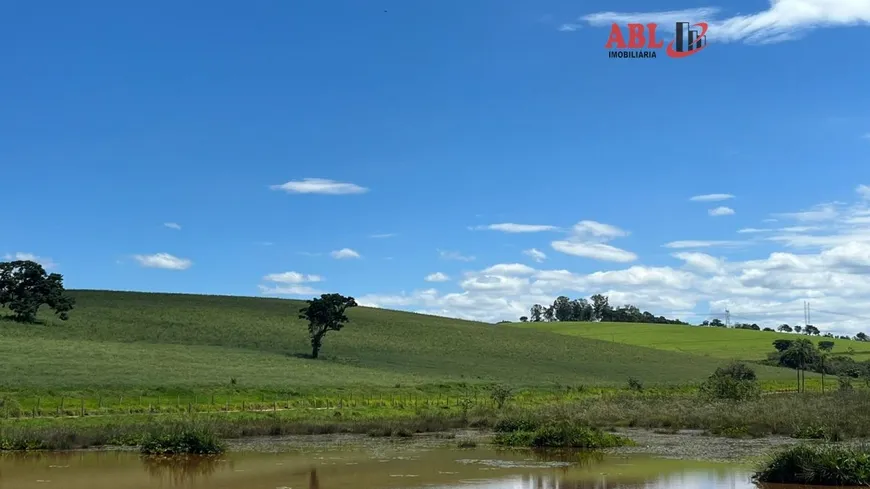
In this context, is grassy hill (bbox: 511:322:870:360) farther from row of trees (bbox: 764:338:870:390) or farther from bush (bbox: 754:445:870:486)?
bush (bbox: 754:445:870:486)

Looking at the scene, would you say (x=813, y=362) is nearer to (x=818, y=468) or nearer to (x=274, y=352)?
(x=274, y=352)

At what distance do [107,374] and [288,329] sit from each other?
46.8 metres

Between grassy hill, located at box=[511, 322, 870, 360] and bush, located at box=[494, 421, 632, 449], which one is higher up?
grassy hill, located at box=[511, 322, 870, 360]

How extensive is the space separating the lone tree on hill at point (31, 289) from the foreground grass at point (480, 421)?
53.5 metres

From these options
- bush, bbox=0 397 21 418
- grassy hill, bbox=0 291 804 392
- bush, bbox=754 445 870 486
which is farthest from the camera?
grassy hill, bbox=0 291 804 392

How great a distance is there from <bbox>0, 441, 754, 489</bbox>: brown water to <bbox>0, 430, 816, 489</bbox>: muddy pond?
0.03 m

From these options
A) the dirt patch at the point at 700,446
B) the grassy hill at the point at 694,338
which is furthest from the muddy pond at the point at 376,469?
the grassy hill at the point at 694,338

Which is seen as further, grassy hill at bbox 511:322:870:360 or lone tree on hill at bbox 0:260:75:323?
grassy hill at bbox 511:322:870:360

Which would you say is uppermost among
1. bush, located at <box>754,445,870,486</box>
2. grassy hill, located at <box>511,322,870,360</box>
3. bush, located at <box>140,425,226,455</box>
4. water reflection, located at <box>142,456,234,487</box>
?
grassy hill, located at <box>511,322,870,360</box>

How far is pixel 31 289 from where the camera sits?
9400 cm

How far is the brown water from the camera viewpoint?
2344 centimetres

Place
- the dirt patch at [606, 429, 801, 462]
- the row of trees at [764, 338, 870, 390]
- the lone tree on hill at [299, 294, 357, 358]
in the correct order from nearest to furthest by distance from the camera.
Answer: the dirt patch at [606, 429, 801, 462], the lone tree on hill at [299, 294, 357, 358], the row of trees at [764, 338, 870, 390]

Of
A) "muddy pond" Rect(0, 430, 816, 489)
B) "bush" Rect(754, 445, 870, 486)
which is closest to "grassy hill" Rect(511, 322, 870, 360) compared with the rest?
"muddy pond" Rect(0, 430, 816, 489)

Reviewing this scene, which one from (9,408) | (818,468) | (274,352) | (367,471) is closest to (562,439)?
(367,471)
